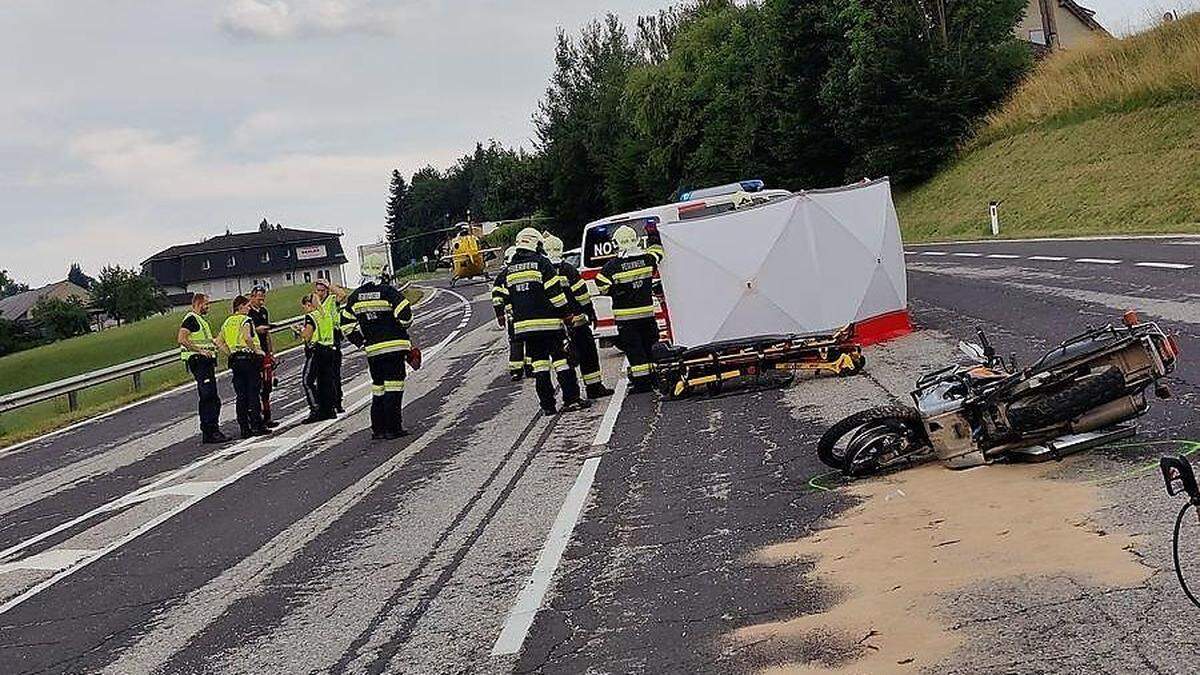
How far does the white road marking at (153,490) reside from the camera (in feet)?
29.3

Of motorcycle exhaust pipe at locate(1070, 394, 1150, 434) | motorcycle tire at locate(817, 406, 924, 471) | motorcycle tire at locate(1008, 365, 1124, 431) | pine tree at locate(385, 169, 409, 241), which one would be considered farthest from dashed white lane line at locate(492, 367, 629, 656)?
pine tree at locate(385, 169, 409, 241)

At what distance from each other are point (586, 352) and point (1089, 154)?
93.4 ft

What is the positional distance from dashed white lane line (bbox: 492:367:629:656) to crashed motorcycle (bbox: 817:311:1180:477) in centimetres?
174

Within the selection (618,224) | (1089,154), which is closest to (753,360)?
(618,224)

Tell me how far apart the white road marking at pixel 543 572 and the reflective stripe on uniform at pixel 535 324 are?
3.76 metres

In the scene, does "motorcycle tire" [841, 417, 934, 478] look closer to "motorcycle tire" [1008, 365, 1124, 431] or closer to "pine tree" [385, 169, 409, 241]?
"motorcycle tire" [1008, 365, 1124, 431]

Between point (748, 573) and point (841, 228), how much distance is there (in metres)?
8.23

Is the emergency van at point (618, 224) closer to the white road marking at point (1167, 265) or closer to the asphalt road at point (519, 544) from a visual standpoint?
the asphalt road at point (519, 544)

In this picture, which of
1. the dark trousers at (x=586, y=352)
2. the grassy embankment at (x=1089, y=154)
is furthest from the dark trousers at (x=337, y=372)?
the grassy embankment at (x=1089, y=154)

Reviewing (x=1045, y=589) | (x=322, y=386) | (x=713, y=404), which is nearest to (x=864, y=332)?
(x=713, y=404)

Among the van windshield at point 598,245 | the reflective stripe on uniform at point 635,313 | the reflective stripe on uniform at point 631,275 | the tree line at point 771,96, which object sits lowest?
the reflective stripe on uniform at point 635,313

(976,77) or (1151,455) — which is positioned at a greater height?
(976,77)

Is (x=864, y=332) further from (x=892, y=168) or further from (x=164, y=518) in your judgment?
A: (x=892, y=168)

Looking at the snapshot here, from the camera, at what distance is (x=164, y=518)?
10.7 meters
